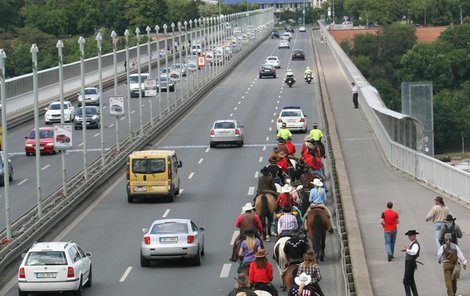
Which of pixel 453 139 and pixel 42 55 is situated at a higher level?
pixel 42 55

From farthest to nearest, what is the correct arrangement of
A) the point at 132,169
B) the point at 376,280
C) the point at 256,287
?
the point at 132,169
the point at 376,280
the point at 256,287

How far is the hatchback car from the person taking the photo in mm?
25797

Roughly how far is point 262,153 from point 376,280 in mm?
30957

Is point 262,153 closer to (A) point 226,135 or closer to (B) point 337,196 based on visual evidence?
(A) point 226,135

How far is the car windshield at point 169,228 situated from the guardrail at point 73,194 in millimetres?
3516

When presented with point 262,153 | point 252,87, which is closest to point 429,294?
point 262,153

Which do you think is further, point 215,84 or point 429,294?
point 215,84

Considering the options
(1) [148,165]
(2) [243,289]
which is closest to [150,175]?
(1) [148,165]

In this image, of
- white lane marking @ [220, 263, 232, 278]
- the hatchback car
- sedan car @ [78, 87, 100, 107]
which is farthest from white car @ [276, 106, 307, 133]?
the hatchback car

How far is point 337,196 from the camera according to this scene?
123ft

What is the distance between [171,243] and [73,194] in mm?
11991

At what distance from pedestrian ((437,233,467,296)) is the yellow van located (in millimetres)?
19141

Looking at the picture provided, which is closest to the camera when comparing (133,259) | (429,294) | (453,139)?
(429,294)

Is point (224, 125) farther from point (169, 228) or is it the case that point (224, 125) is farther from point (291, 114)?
point (169, 228)
